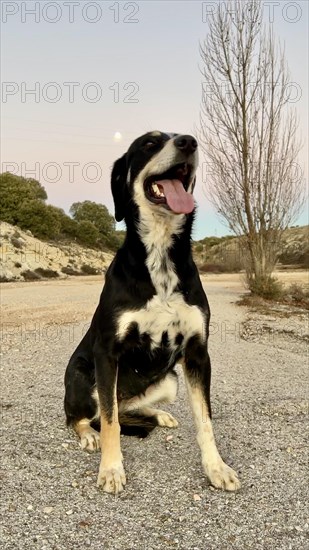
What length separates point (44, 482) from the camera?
271 centimetres

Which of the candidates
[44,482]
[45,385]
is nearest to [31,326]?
[45,385]

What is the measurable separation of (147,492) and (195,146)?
2057mm

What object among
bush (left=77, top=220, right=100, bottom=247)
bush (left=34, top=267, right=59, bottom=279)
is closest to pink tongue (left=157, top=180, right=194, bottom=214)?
bush (left=34, top=267, right=59, bottom=279)

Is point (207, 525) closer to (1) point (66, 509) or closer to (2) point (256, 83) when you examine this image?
(1) point (66, 509)

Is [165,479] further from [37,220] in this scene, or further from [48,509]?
[37,220]

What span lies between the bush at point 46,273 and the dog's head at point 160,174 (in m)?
23.5

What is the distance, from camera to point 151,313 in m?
2.78

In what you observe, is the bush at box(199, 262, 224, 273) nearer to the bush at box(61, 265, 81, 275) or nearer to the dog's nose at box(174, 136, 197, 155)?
the bush at box(61, 265, 81, 275)

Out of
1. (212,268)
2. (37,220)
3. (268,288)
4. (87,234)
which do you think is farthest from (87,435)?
(87,234)

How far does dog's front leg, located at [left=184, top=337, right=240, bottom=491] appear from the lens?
283 centimetres

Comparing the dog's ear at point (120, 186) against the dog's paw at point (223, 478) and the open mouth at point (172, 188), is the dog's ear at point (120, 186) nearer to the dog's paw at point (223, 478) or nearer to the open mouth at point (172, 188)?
the open mouth at point (172, 188)

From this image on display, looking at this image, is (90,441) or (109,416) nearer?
(109,416)

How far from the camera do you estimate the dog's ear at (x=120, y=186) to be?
3260mm

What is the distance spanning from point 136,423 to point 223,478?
3.23 ft
